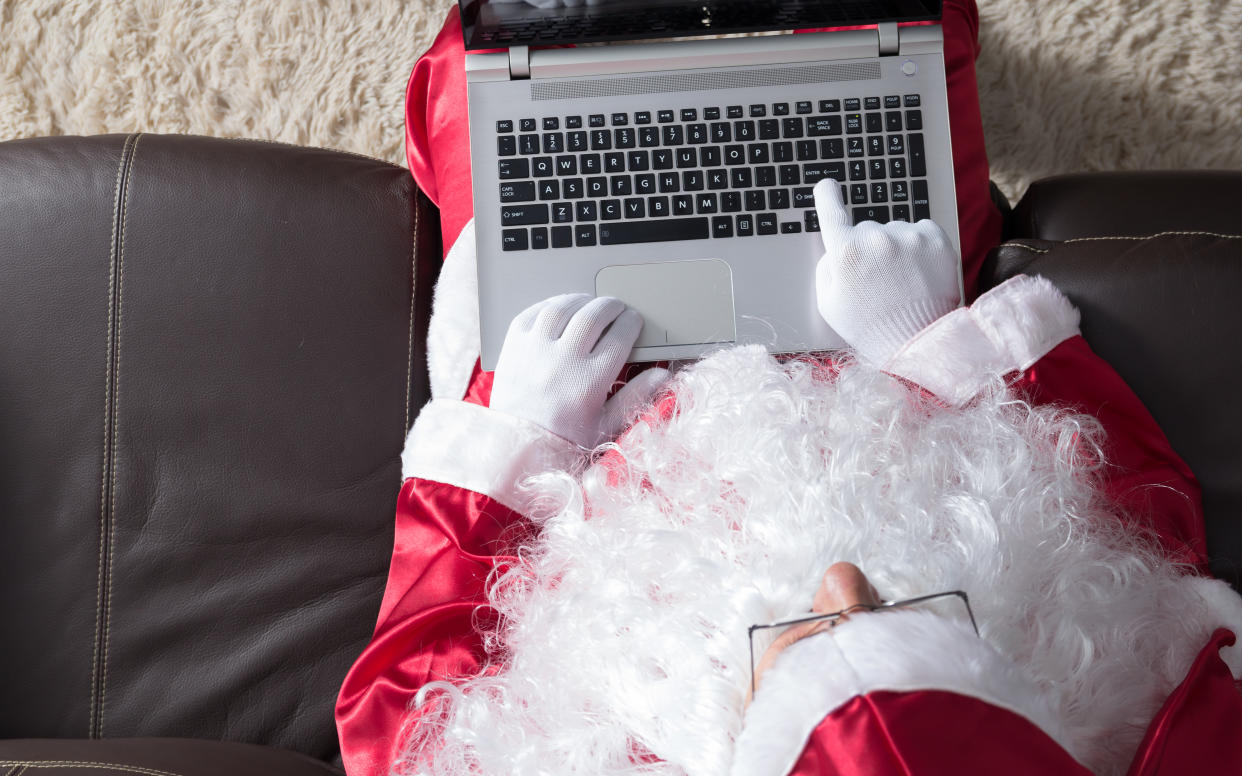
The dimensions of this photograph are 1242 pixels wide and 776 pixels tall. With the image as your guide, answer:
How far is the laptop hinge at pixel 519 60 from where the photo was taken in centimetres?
89

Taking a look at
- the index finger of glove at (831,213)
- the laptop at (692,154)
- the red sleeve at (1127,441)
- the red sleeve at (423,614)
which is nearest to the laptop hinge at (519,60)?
the laptop at (692,154)

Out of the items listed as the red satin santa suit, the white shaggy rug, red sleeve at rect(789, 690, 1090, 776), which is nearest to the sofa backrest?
the red satin santa suit

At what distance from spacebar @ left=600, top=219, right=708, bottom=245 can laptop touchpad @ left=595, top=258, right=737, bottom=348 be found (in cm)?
3

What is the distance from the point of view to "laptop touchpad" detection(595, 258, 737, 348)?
35.1 inches

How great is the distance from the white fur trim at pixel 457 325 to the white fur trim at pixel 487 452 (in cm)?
11

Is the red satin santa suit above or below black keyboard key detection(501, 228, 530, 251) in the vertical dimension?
below

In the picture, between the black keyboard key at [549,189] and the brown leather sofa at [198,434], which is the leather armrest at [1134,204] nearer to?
the brown leather sofa at [198,434]

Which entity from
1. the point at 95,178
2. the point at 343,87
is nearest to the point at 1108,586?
the point at 95,178

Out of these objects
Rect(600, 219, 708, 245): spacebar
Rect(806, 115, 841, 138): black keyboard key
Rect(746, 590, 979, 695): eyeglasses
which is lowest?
Rect(746, 590, 979, 695): eyeglasses

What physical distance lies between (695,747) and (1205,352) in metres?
0.64

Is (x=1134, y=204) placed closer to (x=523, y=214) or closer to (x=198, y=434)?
(x=523, y=214)

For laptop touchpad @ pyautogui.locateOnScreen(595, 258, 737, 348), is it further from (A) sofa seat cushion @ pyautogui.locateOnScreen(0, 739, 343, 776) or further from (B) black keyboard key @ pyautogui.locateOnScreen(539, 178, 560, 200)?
(A) sofa seat cushion @ pyautogui.locateOnScreen(0, 739, 343, 776)

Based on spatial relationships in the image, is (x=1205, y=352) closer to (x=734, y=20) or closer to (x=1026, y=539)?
(x=1026, y=539)

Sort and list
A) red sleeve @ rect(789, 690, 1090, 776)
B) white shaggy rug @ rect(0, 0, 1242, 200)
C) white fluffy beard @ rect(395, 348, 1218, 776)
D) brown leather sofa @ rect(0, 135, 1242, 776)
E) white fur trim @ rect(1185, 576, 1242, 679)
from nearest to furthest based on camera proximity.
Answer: red sleeve @ rect(789, 690, 1090, 776) < white fluffy beard @ rect(395, 348, 1218, 776) < white fur trim @ rect(1185, 576, 1242, 679) < brown leather sofa @ rect(0, 135, 1242, 776) < white shaggy rug @ rect(0, 0, 1242, 200)
